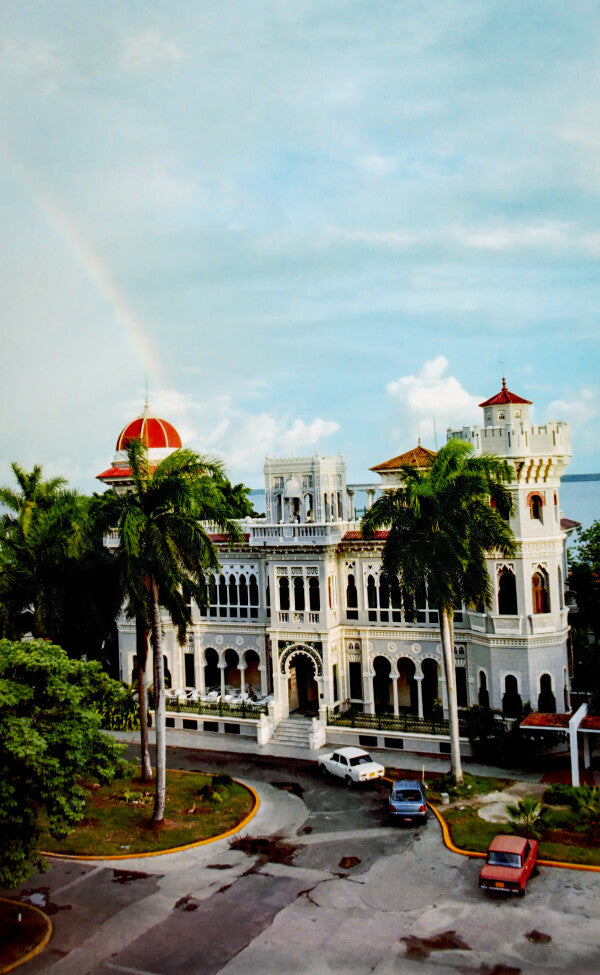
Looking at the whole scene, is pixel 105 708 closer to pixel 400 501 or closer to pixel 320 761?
pixel 320 761

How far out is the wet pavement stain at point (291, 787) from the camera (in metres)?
30.4

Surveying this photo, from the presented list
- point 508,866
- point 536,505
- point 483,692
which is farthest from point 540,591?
point 508,866

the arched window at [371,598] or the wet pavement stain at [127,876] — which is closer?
the wet pavement stain at [127,876]

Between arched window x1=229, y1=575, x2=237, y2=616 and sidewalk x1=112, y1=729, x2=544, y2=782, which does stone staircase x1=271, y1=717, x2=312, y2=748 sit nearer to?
sidewalk x1=112, y1=729, x2=544, y2=782

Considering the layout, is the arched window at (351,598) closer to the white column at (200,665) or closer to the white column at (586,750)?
the white column at (200,665)

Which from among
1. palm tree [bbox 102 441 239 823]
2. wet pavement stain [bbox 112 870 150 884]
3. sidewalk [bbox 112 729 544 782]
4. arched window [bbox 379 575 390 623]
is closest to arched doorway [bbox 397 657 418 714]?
arched window [bbox 379 575 390 623]

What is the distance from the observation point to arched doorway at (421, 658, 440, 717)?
128ft

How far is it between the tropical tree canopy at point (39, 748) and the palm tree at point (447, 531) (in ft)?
38.2

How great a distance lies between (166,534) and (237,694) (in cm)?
1678

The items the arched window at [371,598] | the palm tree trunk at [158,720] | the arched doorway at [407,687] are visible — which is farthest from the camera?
the arched doorway at [407,687]

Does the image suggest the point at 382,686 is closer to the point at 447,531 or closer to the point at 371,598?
the point at 371,598

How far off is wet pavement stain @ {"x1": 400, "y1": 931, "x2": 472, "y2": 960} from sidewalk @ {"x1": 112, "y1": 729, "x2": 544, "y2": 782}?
1193 centimetres

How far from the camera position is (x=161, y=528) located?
27297mm

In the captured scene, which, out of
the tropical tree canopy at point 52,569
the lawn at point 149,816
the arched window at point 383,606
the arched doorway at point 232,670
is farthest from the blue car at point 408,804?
the arched doorway at point 232,670
